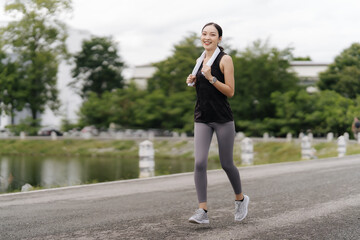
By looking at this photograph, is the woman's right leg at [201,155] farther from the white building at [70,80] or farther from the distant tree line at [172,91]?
the white building at [70,80]

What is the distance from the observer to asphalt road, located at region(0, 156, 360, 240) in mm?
4359

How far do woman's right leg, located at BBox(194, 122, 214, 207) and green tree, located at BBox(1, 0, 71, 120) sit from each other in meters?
43.8

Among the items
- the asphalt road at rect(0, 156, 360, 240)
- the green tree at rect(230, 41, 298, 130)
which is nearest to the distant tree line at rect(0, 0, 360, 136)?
the green tree at rect(230, 41, 298, 130)

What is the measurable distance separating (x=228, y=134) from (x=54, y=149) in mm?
42829

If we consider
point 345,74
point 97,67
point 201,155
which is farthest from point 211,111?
point 97,67

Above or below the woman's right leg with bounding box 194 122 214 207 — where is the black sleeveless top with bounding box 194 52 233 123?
above

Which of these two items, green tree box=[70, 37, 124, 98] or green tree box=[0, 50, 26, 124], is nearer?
green tree box=[0, 50, 26, 124]

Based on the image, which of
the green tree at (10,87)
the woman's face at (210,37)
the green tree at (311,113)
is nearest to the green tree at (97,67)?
the green tree at (10,87)

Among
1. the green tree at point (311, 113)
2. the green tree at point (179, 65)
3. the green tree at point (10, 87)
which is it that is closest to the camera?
the green tree at point (311, 113)

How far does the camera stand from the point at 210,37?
482cm

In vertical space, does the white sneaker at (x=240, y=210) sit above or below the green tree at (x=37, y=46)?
below

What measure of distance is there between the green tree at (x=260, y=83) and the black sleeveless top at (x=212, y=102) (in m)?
41.5

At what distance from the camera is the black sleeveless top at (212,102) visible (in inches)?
186

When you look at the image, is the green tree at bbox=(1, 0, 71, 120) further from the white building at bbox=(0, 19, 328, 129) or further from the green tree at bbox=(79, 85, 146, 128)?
the white building at bbox=(0, 19, 328, 129)
